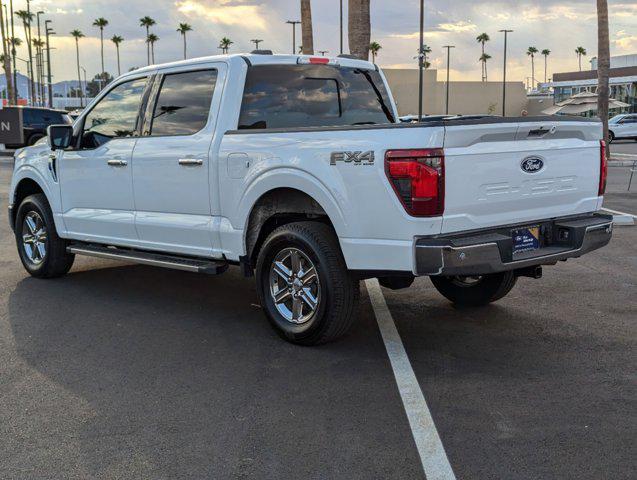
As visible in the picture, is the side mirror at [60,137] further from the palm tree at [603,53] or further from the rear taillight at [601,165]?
the palm tree at [603,53]

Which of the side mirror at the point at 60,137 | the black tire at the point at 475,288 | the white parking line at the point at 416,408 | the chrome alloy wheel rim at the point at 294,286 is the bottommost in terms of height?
the white parking line at the point at 416,408

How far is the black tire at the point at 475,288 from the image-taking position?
20.8ft

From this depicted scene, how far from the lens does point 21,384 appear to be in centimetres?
473

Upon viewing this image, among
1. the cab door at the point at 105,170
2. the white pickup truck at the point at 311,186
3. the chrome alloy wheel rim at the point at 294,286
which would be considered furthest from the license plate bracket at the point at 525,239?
the cab door at the point at 105,170

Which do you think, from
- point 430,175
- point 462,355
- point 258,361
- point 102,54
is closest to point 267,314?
point 258,361

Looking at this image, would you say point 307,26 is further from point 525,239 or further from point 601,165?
point 525,239

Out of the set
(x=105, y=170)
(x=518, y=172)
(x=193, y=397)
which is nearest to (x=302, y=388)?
(x=193, y=397)

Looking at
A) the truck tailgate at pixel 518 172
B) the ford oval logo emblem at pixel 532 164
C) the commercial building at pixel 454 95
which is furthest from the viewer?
the commercial building at pixel 454 95

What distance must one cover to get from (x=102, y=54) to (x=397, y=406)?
388 feet

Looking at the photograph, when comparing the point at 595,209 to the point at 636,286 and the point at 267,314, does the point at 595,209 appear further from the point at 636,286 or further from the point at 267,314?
the point at 267,314

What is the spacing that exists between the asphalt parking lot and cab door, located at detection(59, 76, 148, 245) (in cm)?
71

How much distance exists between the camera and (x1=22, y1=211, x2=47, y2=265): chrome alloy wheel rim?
7926mm

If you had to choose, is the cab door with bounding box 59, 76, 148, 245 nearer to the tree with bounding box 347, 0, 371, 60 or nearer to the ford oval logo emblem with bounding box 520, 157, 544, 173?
the ford oval logo emblem with bounding box 520, 157, 544, 173

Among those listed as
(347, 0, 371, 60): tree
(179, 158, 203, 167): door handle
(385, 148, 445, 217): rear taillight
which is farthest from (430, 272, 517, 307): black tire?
(347, 0, 371, 60): tree
